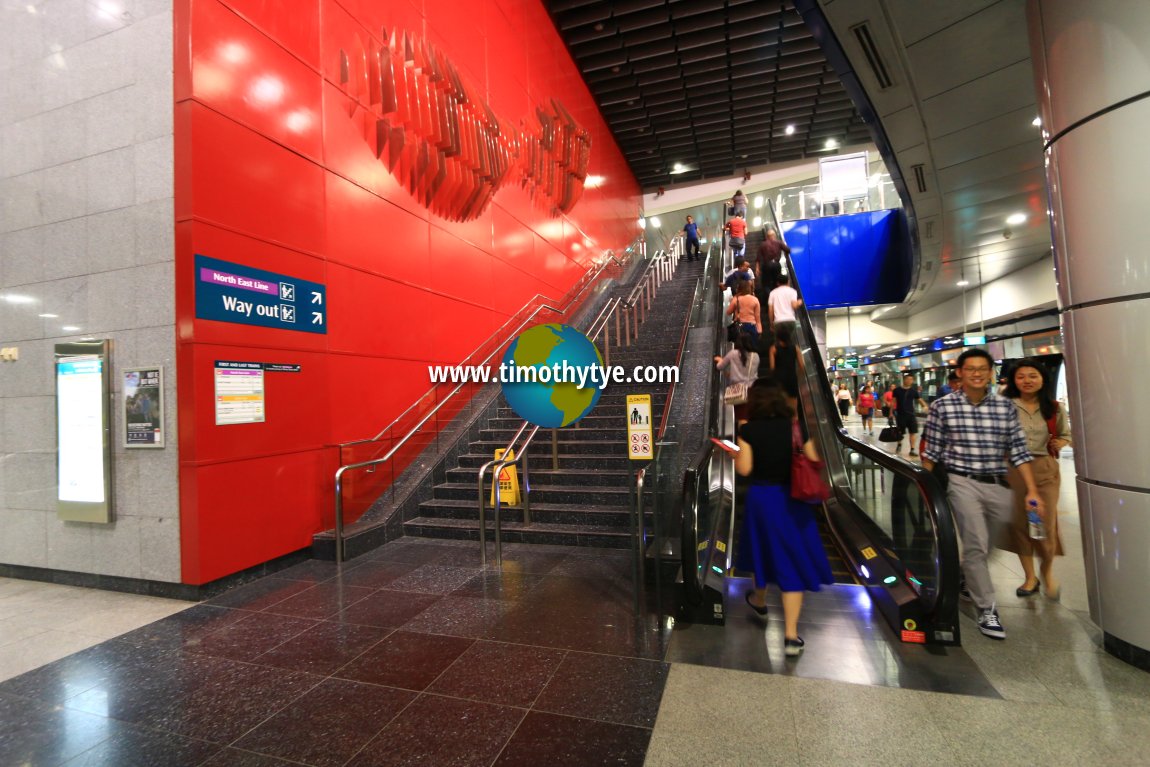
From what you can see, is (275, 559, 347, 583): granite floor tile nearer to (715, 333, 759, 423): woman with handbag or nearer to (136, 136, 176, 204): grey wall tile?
(136, 136, 176, 204): grey wall tile

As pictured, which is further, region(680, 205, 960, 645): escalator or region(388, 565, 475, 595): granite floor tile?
region(388, 565, 475, 595): granite floor tile

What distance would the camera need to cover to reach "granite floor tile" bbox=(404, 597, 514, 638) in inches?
135

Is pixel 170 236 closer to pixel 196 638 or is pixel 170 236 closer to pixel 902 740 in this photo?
pixel 196 638

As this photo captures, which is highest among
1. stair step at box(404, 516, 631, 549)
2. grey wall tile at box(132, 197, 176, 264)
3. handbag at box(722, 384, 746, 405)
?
grey wall tile at box(132, 197, 176, 264)

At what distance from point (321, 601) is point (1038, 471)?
5.25 meters

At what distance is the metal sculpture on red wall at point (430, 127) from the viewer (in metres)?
6.34

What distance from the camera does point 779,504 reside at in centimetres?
314

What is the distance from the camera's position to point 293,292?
5.11 meters

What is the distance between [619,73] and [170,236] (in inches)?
510

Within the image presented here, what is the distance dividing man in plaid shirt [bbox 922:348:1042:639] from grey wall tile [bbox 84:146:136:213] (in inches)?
251

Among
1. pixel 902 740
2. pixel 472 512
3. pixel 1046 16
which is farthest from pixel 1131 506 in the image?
pixel 472 512

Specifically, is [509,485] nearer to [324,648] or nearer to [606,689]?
[324,648]

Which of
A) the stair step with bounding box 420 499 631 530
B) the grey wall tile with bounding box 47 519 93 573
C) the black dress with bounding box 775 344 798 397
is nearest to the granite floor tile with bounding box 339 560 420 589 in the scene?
the stair step with bounding box 420 499 631 530

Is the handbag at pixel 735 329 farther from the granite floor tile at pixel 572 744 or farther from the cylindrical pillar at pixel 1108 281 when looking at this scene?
Answer: the granite floor tile at pixel 572 744
